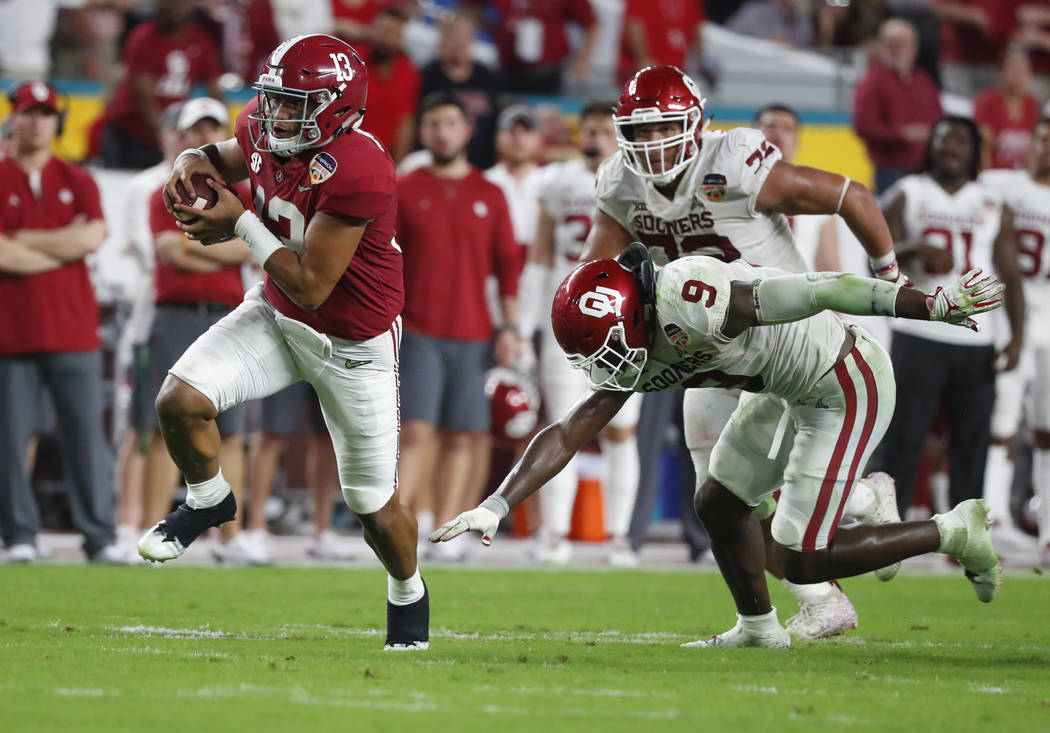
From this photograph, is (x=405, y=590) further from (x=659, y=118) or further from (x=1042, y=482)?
(x=1042, y=482)

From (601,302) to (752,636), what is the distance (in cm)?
157

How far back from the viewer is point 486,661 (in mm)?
5137

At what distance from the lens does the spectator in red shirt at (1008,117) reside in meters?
12.3

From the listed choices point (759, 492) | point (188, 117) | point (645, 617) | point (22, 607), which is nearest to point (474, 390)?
point (188, 117)

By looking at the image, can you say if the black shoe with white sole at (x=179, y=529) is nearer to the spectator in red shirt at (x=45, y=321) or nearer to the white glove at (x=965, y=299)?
the white glove at (x=965, y=299)

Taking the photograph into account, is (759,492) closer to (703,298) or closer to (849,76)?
(703,298)

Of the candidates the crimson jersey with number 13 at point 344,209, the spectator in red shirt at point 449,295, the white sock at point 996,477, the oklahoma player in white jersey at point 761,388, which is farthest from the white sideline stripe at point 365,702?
the white sock at point 996,477

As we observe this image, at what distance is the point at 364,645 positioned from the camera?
5555mm

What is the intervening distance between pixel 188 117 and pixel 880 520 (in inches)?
177

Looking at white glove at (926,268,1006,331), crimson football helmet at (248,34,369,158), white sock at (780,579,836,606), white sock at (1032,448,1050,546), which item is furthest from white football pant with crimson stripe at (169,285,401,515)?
white sock at (1032,448,1050,546)

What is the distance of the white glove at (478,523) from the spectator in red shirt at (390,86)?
6.78 meters

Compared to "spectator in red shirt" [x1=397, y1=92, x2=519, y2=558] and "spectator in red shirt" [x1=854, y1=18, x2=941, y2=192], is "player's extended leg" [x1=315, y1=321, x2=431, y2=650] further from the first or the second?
"spectator in red shirt" [x1=854, y1=18, x2=941, y2=192]

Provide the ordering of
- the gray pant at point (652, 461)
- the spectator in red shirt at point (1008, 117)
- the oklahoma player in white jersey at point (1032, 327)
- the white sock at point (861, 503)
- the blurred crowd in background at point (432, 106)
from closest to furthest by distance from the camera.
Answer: the white sock at point (861, 503) → the blurred crowd in background at point (432, 106) → the gray pant at point (652, 461) → the oklahoma player in white jersey at point (1032, 327) → the spectator in red shirt at point (1008, 117)

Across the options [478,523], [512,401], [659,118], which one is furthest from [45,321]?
[478,523]
